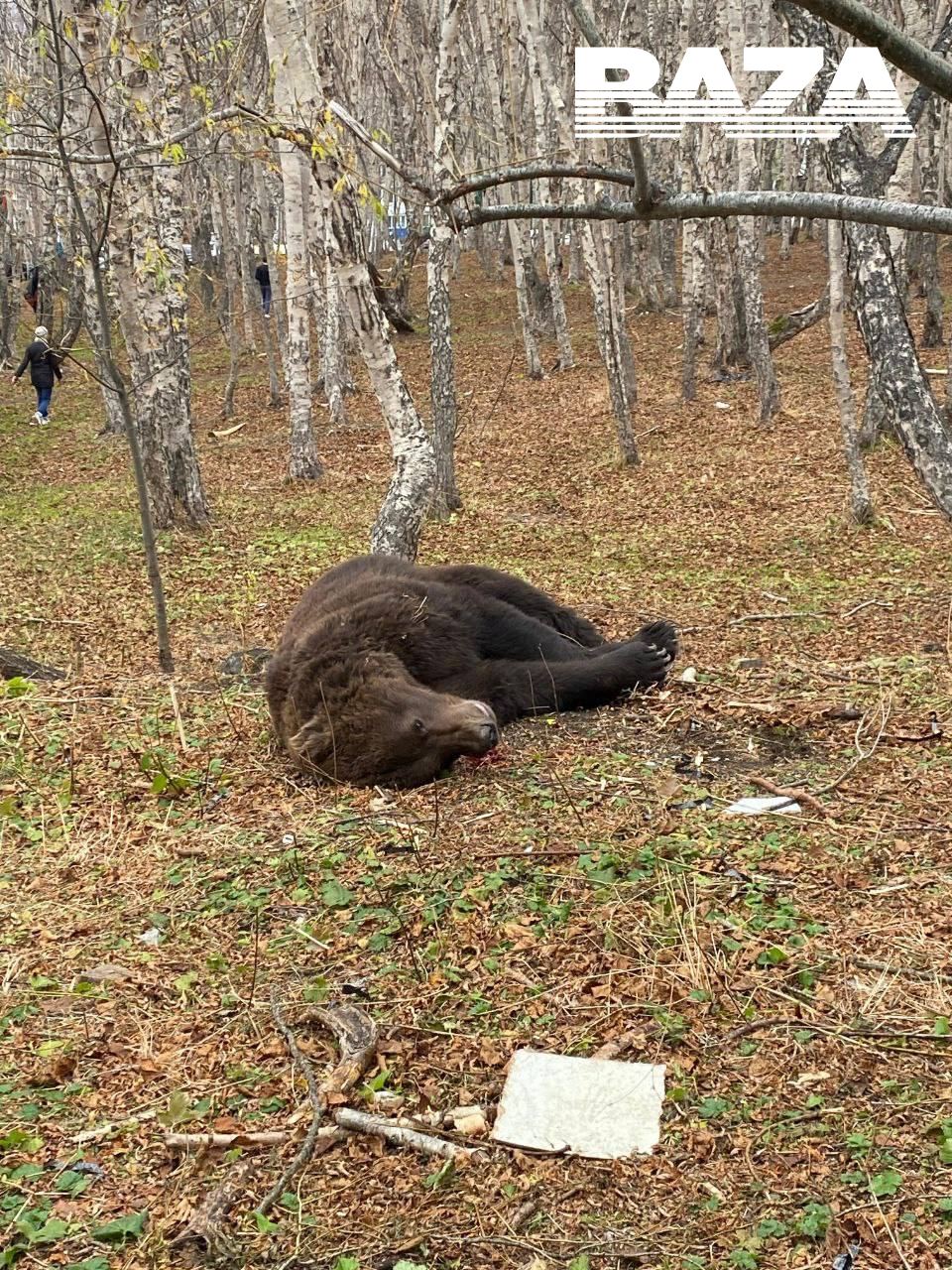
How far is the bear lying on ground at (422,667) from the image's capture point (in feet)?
19.4

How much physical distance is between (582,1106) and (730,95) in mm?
17487

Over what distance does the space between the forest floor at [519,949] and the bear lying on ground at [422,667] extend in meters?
0.21

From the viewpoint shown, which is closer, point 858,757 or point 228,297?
point 858,757

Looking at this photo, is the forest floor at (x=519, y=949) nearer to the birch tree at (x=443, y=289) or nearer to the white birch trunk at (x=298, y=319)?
the birch tree at (x=443, y=289)

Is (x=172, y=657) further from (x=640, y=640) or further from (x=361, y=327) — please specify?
(x=640, y=640)

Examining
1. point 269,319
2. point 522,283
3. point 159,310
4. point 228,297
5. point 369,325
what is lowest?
point 269,319

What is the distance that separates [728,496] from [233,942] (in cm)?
987

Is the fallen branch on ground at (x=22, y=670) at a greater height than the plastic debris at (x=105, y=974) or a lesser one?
lesser

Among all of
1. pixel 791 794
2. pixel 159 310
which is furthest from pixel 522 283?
pixel 791 794

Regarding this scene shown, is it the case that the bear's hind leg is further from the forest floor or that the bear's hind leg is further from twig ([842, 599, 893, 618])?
twig ([842, 599, 893, 618])

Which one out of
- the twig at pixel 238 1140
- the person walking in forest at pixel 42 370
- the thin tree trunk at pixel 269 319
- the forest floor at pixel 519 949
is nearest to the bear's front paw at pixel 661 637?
the forest floor at pixel 519 949

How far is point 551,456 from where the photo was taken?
16.7m

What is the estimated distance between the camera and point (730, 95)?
58.1ft

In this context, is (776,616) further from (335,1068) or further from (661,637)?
(335,1068)
